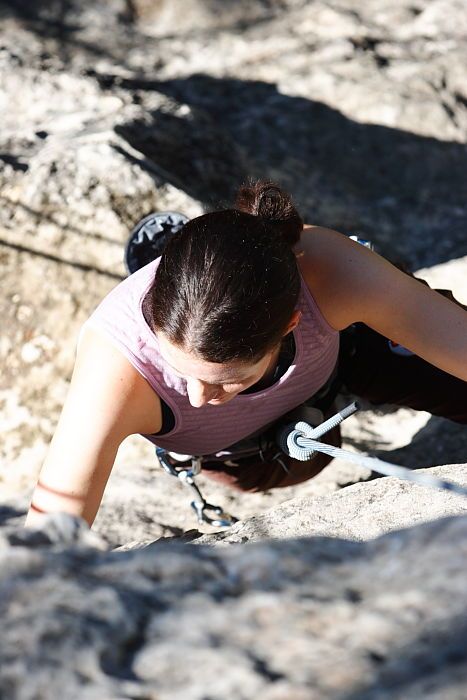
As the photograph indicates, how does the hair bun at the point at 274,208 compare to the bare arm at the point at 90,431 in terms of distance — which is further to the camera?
the hair bun at the point at 274,208

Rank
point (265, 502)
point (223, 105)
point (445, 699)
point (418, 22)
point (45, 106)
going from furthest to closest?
1. point (418, 22)
2. point (223, 105)
3. point (45, 106)
4. point (265, 502)
5. point (445, 699)

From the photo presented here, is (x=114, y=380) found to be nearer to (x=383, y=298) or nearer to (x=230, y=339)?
(x=230, y=339)

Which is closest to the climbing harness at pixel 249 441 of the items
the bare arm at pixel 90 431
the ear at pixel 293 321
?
the ear at pixel 293 321

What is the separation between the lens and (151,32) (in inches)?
133

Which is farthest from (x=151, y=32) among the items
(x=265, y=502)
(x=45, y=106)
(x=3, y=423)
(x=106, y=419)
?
(x=106, y=419)

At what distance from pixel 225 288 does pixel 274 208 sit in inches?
10.3

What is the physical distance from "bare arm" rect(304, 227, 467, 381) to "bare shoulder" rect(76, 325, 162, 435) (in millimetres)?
361

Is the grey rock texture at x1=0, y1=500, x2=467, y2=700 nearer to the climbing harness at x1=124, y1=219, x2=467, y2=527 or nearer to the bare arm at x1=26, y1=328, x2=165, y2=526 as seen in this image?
the climbing harness at x1=124, y1=219, x2=467, y2=527

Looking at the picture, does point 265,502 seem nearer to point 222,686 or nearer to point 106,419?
point 106,419

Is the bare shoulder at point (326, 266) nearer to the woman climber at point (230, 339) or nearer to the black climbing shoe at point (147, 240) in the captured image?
the woman climber at point (230, 339)

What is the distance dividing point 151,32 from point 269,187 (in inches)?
88.9

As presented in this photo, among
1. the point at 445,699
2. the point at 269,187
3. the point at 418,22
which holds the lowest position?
the point at 418,22

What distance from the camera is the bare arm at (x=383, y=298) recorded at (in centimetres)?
146

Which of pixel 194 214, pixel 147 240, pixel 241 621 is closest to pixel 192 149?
pixel 194 214
